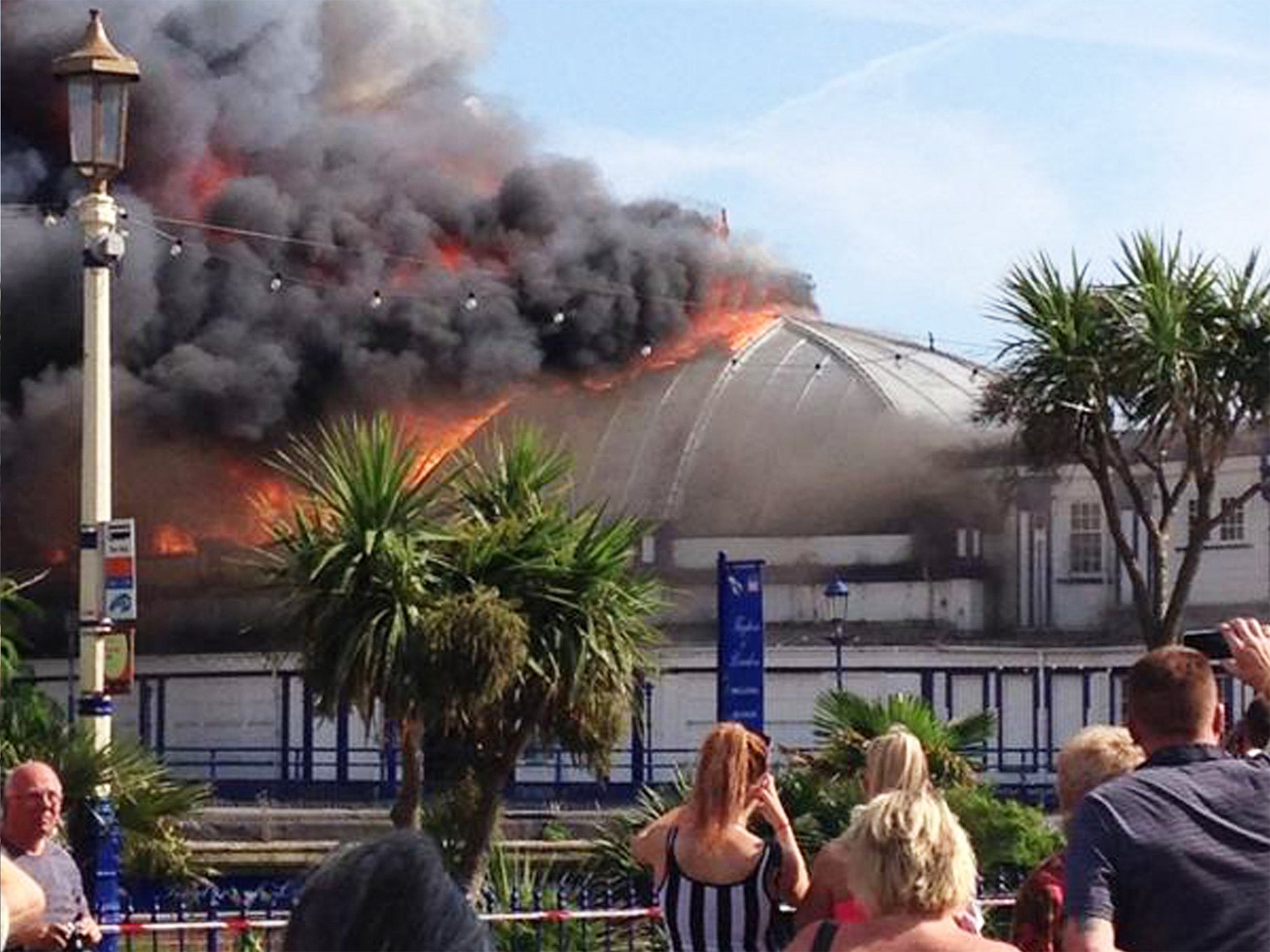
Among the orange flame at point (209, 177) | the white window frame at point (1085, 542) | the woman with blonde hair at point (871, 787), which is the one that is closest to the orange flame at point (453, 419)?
the orange flame at point (209, 177)

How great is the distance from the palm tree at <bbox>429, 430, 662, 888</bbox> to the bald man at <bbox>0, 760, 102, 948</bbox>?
11000mm

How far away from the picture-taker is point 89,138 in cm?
1653

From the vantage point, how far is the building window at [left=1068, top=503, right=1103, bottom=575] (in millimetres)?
56188

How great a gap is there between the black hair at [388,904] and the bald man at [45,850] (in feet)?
16.1

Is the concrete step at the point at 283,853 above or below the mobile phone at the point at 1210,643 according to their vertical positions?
below

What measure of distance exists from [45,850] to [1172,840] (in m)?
4.08

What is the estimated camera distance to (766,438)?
201 ft

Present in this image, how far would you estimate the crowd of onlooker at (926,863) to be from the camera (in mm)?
4078

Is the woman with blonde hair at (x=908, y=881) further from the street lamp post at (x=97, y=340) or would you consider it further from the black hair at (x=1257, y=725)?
the street lamp post at (x=97, y=340)

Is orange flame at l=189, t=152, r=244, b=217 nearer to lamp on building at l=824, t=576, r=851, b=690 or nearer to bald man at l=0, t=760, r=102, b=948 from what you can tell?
lamp on building at l=824, t=576, r=851, b=690

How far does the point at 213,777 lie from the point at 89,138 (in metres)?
35.4

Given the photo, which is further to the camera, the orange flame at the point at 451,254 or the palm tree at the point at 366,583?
the orange flame at the point at 451,254

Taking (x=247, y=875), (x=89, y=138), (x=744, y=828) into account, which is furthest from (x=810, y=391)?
(x=744, y=828)

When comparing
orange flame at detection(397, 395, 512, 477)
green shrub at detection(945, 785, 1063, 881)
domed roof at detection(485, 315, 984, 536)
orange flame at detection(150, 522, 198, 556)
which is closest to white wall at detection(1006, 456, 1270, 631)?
domed roof at detection(485, 315, 984, 536)
